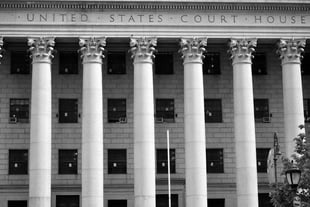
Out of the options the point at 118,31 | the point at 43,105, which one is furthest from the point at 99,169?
the point at 118,31

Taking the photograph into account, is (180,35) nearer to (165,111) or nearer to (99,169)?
(165,111)

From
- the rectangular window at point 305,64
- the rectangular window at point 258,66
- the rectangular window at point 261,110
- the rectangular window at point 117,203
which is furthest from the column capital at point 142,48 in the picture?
the rectangular window at point 305,64

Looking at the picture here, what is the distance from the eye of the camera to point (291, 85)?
178ft

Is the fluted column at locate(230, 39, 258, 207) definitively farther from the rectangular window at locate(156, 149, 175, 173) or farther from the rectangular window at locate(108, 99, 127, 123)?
the rectangular window at locate(108, 99, 127, 123)

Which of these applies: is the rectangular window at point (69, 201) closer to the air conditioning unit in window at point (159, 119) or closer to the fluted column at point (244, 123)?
the air conditioning unit in window at point (159, 119)

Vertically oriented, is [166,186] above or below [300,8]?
below

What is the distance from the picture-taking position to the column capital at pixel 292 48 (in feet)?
179

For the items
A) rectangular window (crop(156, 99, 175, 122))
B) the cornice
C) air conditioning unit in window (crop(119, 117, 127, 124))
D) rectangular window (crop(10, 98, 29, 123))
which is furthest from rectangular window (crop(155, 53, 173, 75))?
rectangular window (crop(10, 98, 29, 123))

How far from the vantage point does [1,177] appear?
55.5 metres

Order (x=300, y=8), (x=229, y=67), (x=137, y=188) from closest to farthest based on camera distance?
(x=137, y=188) → (x=300, y=8) → (x=229, y=67)

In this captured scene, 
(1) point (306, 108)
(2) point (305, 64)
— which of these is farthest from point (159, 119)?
(2) point (305, 64)

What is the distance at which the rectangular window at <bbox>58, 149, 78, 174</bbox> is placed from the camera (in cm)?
5619

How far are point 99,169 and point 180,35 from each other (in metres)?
11.8

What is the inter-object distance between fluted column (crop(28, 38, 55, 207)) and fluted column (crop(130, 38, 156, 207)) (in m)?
6.30
